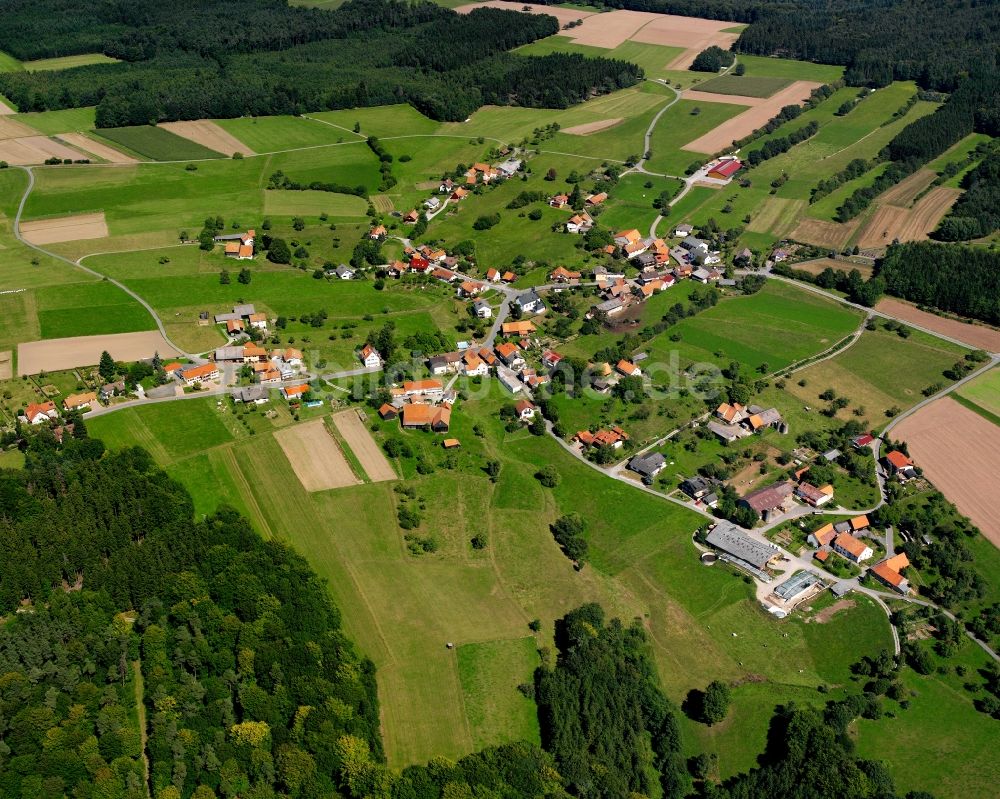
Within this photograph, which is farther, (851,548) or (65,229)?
(65,229)

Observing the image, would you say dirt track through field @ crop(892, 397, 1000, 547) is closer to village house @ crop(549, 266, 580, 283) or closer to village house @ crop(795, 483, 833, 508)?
village house @ crop(795, 483, 833, 508)

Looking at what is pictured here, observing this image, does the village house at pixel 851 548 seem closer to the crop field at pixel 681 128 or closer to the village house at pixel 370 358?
the village house at pixel 370 358

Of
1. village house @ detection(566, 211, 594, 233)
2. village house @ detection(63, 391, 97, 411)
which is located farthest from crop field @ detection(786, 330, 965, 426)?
village house @ detection(63, 391, 97, 411)

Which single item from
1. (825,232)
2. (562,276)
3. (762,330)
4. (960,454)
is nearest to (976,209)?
(825,232)

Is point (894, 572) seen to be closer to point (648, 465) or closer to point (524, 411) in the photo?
point (648, 465)

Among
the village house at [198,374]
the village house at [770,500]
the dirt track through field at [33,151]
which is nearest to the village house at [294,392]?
the village house at [198,374]

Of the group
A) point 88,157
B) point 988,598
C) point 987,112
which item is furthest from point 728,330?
point 88,157
